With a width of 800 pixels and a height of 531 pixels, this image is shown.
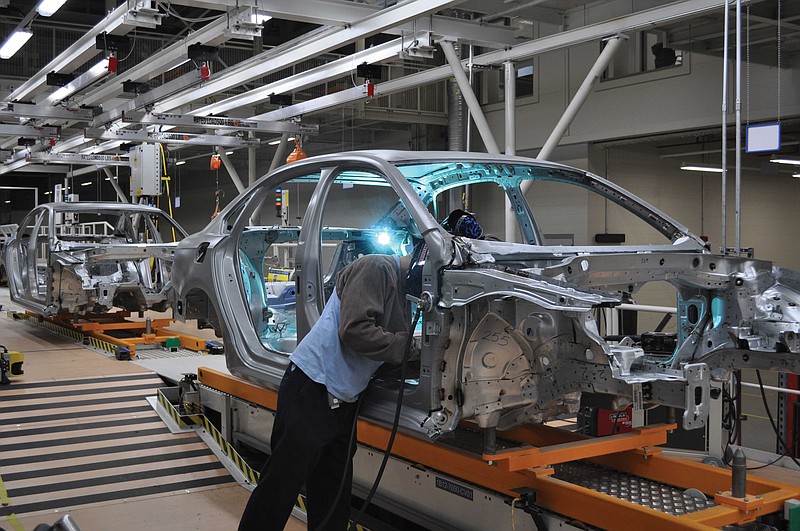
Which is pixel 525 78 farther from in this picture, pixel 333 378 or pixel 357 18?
pixel 333 378

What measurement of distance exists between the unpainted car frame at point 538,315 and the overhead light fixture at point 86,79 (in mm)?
5275

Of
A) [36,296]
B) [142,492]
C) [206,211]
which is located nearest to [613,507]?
[142,492]

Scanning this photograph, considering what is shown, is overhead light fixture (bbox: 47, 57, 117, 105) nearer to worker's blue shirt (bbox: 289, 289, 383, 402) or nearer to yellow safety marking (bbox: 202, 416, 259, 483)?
yellow safety marking (bbox: 202, 416, 259, 483)

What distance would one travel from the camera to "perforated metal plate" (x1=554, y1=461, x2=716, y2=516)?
11.5ft

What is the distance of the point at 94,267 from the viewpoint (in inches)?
383

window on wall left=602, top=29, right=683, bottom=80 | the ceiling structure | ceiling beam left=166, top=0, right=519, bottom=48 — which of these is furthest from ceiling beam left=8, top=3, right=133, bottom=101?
window on wall left=602, top=29, right=683, bottom=80

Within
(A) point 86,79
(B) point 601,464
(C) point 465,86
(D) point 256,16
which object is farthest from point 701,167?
(B) point 601,464

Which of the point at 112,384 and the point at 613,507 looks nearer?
the point at 613,507

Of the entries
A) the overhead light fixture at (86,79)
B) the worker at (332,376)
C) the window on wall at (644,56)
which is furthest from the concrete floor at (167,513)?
the window on wall at (644,56)

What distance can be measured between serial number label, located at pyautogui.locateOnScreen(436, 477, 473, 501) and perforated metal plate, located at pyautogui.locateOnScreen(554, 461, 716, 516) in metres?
0.50

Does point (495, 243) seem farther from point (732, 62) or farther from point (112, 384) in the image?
point (732, 62)

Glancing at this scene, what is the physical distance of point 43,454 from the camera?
5.18 meters

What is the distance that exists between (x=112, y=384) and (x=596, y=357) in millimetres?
5053

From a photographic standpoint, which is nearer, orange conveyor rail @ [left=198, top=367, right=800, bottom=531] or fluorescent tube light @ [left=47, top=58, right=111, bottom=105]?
orange conveyor rail @ [left=198, top=367, right=800, bottom=531]
